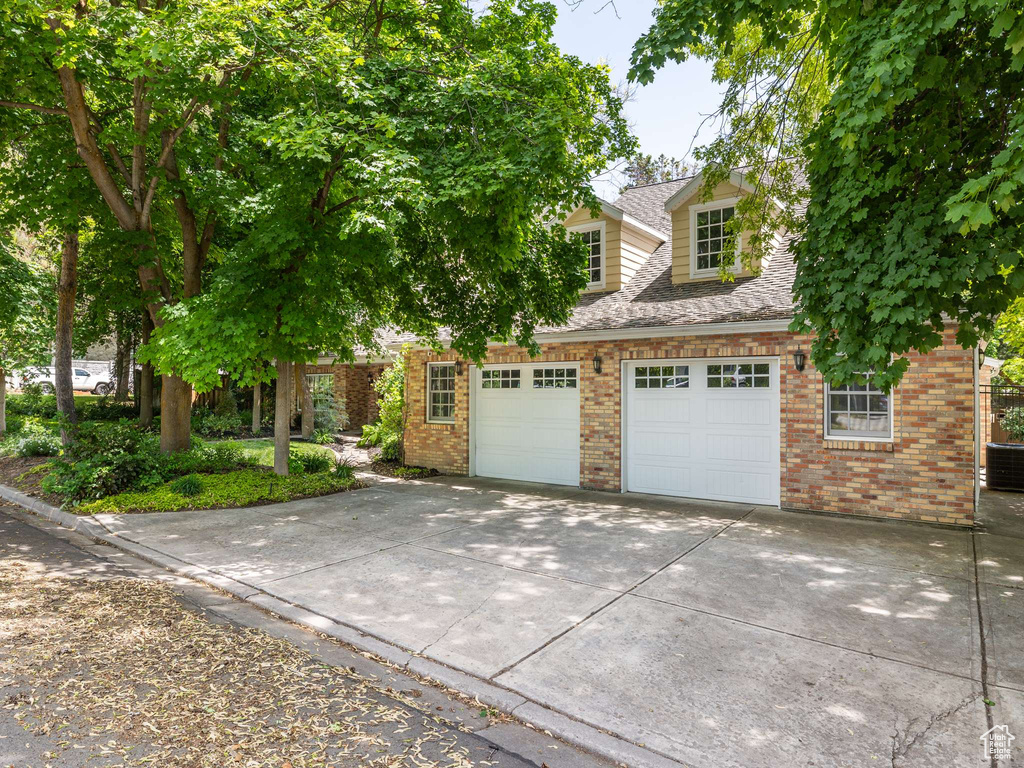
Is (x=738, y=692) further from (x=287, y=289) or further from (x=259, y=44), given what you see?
(x=259, y=44)

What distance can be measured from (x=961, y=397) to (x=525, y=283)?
6.27 m

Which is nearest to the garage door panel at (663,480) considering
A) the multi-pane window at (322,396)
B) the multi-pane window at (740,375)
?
the multi-pane window at (740,375)

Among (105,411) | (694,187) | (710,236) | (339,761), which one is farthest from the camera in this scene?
(105,411)

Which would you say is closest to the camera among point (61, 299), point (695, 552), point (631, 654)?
point (631, 654)

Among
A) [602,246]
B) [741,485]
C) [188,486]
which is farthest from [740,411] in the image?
[188,486]

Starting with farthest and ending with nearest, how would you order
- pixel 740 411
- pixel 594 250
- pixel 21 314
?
pixel 21 314 < pixel 594 250 < pixel 740 411

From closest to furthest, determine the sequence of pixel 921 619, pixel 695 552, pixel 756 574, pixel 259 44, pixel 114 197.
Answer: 1. pixel 921 619
2. pixel 756 574
3. pixel 695 552
4. pixel 259 44
5. pixel 114 197

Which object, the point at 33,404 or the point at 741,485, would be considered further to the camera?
the point at 33,404

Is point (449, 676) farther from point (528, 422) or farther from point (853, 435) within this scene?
point (528, 422)

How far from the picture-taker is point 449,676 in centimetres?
362

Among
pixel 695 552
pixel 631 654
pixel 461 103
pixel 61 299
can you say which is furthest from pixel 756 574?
pixel 61 299

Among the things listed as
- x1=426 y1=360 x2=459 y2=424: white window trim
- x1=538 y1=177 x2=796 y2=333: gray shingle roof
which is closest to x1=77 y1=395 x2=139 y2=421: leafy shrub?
x1=426 y1=360 x2=459 y2=424: white window trim

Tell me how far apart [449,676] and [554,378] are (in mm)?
7479

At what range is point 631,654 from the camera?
12.7 ft
